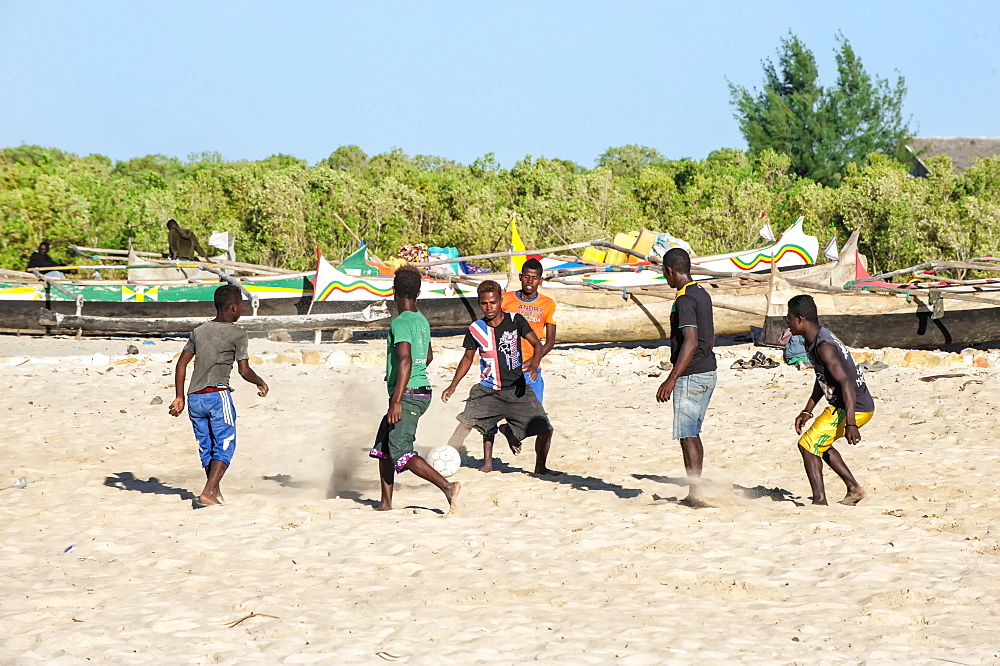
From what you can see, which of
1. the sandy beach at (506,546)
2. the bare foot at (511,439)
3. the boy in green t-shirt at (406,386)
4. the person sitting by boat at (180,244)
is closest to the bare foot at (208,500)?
the sandy beach at (506,546)

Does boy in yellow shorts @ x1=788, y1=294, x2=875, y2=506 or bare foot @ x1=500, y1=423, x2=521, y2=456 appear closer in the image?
boy in yellow shorts @ x1=788, y1=294, x2=875, y2=506

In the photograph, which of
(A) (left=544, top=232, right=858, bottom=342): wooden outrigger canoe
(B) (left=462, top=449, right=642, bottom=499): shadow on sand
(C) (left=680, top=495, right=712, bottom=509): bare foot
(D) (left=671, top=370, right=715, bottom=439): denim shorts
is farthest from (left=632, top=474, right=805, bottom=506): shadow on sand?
(A) (left=544, top=232, right=858, bottom=342): wooden outrigger canoe

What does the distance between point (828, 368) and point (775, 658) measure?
2.88 metres

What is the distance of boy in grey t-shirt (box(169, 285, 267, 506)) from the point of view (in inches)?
269

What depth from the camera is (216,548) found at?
5.86 m

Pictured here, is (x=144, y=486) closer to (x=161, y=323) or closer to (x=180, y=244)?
(x=161, y=323)

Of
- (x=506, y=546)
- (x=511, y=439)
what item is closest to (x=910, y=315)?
(x=511, y=439)

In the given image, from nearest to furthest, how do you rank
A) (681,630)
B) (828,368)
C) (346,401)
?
(681,630) < (828,368) < (346,401)

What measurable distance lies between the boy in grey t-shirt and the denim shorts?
2.82 metres

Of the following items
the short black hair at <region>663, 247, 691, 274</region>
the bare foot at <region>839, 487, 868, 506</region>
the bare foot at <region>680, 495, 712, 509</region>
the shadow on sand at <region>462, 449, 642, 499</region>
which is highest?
the short black hair at <region>663, 247, 691, 274</region>

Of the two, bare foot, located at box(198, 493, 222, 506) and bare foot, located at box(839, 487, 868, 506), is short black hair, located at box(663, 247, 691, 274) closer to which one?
bare foot, located at box(839, 487, 868, 506)

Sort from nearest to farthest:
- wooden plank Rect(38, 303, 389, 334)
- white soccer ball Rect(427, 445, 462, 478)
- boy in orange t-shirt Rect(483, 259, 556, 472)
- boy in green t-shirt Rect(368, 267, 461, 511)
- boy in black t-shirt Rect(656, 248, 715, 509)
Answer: boy in green t-shirt Rect(368, 267, 461, 511), boy in black t-shirt Rect(656, 248, 715, 509), white soccer ball Rect(427, 445, 462, 478), boy in orange t-shirt Rect(483, 259, 556, 472), wooden plank Rect(38, 303, 389, 334)

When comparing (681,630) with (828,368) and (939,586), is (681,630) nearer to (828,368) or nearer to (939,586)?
(939,586)

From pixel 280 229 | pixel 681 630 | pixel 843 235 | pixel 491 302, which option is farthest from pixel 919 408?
pixel 280 229
